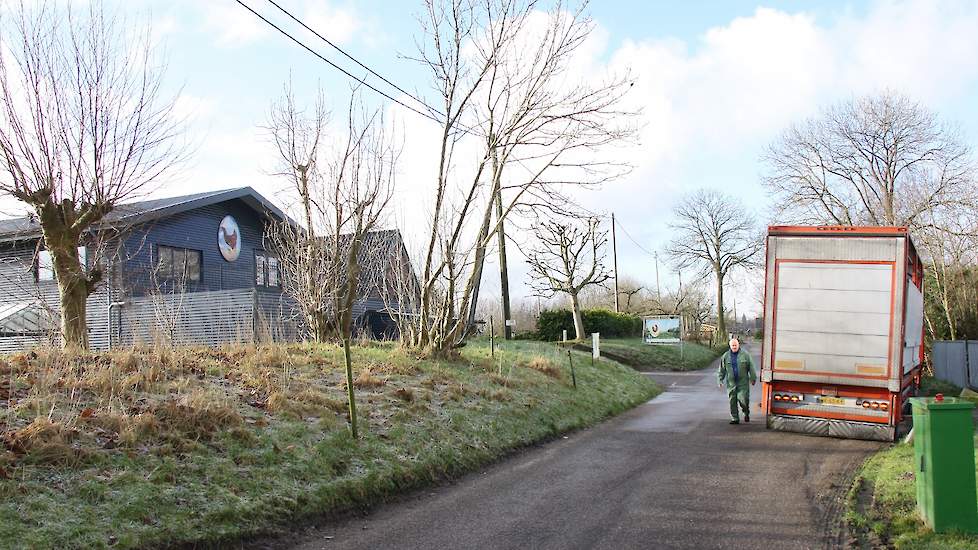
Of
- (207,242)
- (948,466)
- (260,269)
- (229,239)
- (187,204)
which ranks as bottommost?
(948,466)

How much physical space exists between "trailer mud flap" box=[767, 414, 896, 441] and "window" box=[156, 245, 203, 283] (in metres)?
18.5

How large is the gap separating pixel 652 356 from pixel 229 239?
19.3m

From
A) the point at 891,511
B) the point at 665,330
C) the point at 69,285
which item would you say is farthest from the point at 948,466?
the point at 665,330

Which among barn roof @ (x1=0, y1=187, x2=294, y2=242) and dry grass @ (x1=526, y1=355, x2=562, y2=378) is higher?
barn roof @ (x1=0, y1=187, x2=294, y2=242)

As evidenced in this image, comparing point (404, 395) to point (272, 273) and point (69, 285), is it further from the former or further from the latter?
point (272, 273)

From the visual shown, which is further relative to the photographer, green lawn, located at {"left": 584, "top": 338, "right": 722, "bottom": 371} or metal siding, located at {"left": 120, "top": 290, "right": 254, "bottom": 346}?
green lawn, located at {"left": 584, "top": 338, "right": 722, "bottom": 371}

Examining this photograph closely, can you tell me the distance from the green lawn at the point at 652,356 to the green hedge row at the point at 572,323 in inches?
138

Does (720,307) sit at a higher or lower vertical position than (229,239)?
lower

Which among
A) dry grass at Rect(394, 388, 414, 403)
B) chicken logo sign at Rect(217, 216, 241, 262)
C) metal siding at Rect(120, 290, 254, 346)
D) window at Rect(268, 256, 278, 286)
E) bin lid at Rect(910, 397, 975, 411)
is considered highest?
chicken logo sign at Rect(217, 216, 241, 262)

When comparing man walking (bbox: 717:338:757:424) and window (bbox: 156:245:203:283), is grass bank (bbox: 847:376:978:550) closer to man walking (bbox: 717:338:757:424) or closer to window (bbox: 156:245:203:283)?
man walking (bbox: 717:338:757:424)

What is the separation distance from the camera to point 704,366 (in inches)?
1549

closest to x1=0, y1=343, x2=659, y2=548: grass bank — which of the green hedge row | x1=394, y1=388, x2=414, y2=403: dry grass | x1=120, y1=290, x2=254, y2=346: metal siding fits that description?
x1=394, y1=388, x2=414, y2=403: dry grass

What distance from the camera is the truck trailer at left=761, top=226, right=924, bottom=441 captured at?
A: 467 inches

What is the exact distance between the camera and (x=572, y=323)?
41.5 metres
